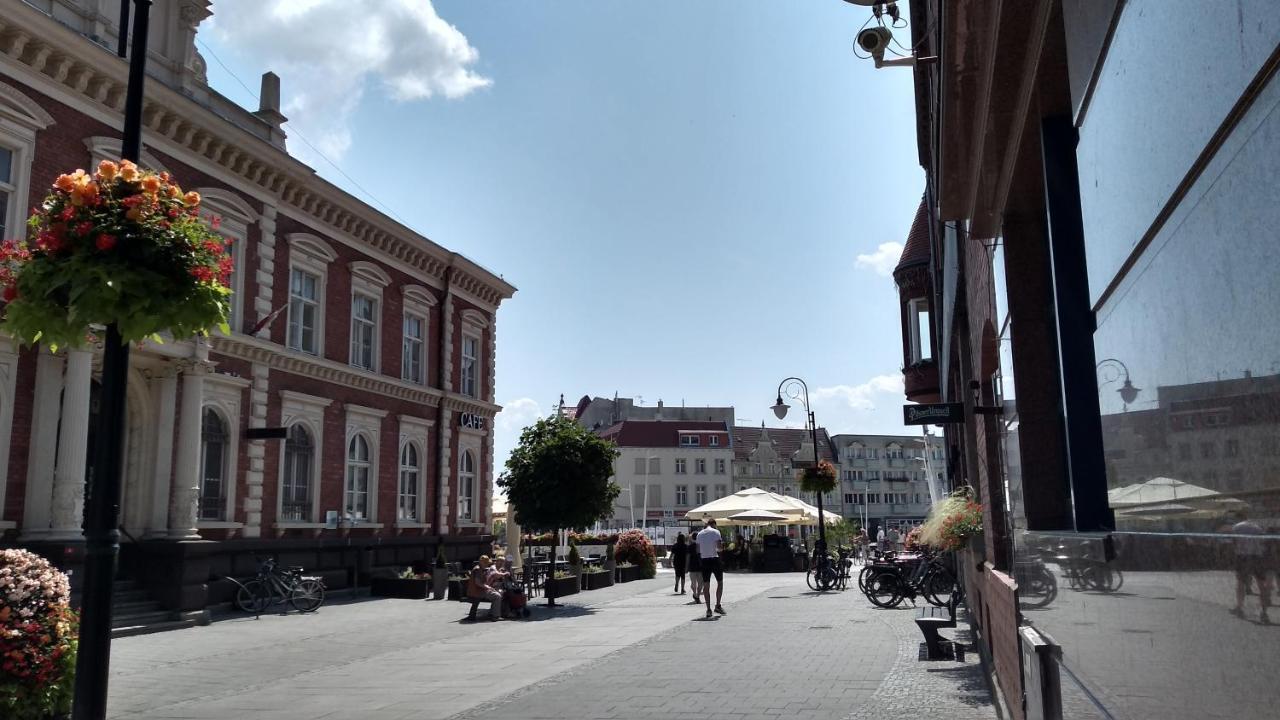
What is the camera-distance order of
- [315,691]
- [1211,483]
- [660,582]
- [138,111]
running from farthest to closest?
[660,582] → [315,691] → [138,111] → [1211,483]

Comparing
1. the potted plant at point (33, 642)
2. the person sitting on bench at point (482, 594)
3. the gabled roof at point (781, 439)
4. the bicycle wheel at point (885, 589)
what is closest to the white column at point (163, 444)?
the person sitting on bench at point (482, 594)

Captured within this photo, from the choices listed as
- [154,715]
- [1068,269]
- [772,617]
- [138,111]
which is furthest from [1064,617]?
[772,617]

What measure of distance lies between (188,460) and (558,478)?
795 centimetres

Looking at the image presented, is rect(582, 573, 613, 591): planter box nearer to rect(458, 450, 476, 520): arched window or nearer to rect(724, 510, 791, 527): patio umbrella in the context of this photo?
rect(724, 510, 791, 527): patio umbrella

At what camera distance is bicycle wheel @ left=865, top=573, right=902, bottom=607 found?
19672mm

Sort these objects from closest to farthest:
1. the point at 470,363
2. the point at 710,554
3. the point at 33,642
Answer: the point at 33,642
the point at 710,554
the point at 470,363

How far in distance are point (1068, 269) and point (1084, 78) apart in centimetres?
76

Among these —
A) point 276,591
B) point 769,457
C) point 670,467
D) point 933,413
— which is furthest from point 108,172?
point 769,457

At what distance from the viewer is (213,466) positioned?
21.6m

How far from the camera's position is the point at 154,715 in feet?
30.5

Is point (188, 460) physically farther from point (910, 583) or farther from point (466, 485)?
point (910, 583)

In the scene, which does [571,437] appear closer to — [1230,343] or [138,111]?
[138,111]

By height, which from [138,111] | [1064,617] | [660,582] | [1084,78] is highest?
[138,111]

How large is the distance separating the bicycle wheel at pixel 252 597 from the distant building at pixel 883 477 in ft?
302
